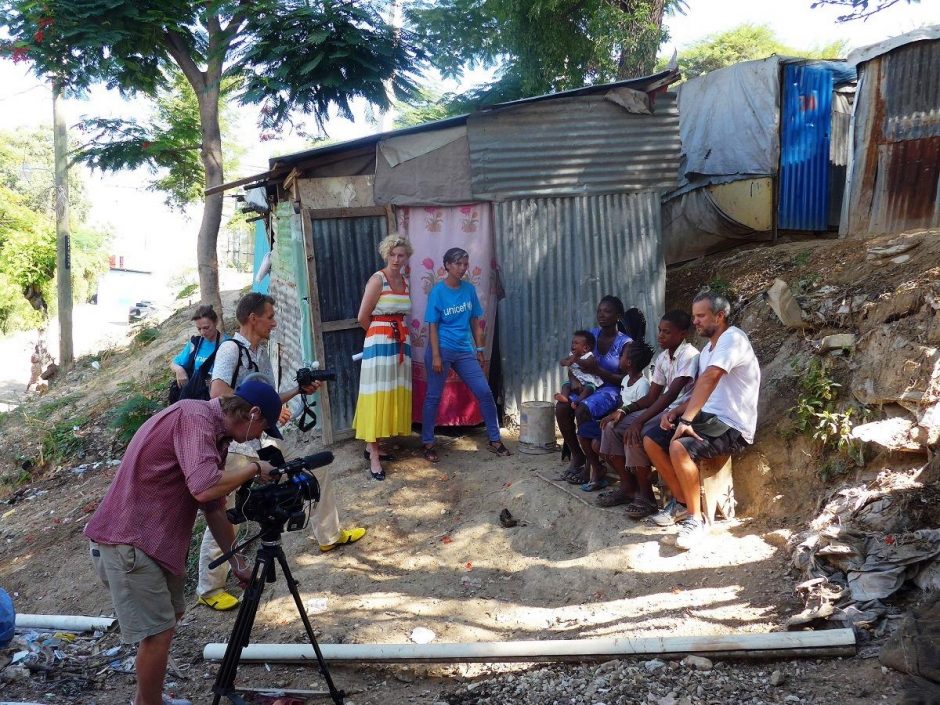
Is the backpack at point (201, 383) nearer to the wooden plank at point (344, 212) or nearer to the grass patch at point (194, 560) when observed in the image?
the grass patch at point (194, 560)

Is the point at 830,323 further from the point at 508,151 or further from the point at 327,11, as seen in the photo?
the point at 327,11

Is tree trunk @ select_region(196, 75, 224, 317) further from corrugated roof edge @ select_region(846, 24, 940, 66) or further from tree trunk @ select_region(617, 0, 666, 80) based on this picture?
corrugated roof edge @ select_region(846, 24, 940, 66)

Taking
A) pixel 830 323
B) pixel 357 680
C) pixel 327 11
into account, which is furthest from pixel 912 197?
pixel 357 680

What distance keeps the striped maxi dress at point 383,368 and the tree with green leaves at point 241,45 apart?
10.3 feet

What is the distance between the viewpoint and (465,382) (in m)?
6.59

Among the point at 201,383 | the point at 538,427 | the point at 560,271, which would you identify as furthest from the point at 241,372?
the point at 560,271

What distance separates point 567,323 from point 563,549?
2.73m

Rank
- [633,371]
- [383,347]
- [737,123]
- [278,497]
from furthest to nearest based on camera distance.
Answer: [737,123] → [383,347] → [633,371] → [278,497]

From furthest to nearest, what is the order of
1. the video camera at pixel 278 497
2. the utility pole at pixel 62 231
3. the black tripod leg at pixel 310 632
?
the utility pole at pixel 62 231 → the black tripod leg at pixel 310 632 → the video camera at pixel 278 497

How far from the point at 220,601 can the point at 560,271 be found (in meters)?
4.14

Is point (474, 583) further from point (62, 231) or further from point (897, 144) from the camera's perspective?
point (62, 231)

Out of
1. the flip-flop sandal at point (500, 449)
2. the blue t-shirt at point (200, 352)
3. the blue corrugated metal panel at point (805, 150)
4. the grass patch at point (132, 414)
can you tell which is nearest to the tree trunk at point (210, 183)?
the grass patch at point (132, 414)

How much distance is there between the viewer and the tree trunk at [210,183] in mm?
10000

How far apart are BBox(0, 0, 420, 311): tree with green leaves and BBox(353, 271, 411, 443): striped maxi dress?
3.14 metres
